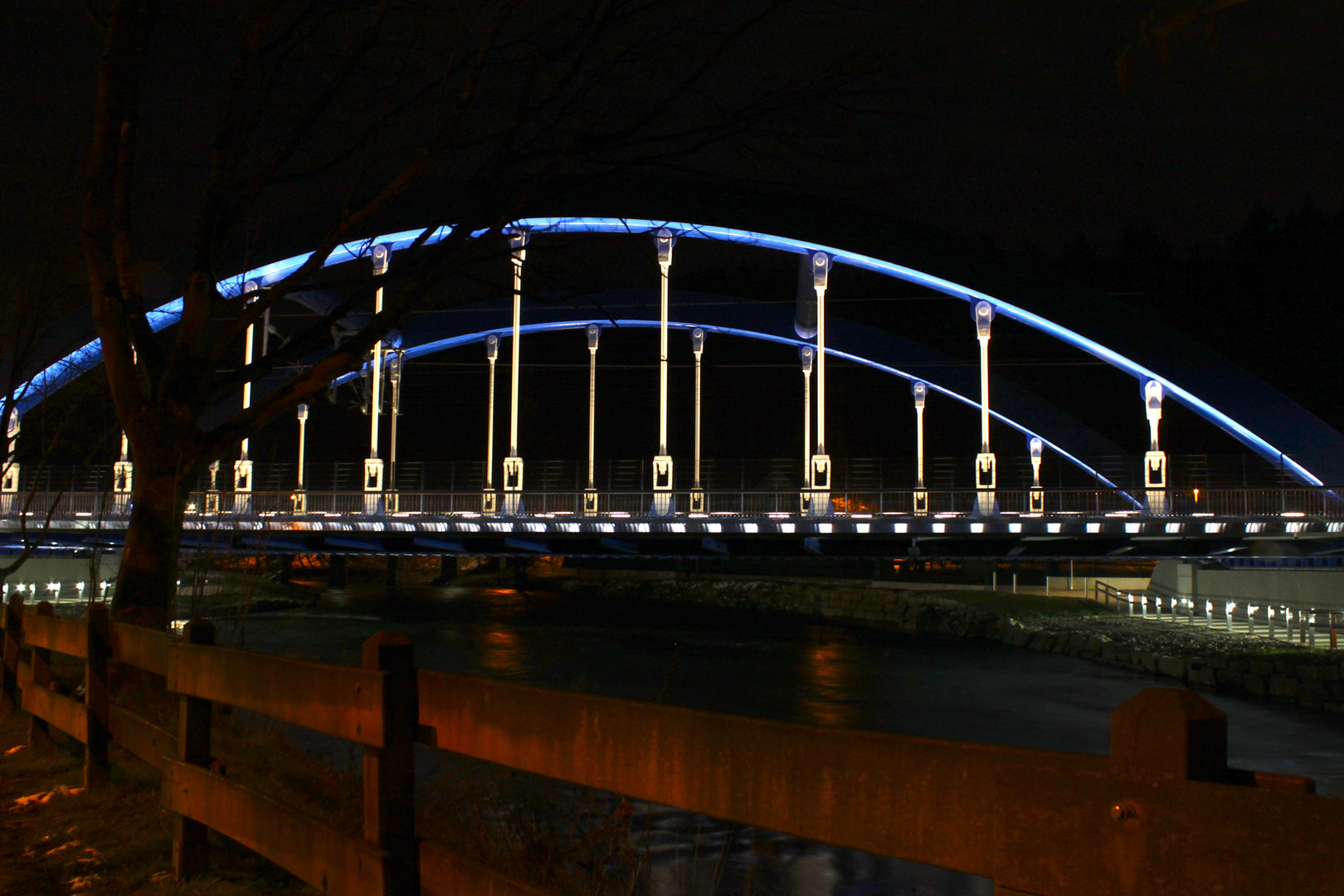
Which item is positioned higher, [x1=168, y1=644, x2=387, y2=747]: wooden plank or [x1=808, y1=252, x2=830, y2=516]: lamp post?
[x1=808, y1=252, x2=830, y2=516]: lamp post

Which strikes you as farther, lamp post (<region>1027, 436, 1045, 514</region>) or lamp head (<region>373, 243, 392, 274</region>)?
lamp head (<region>373, 243, 392, 274</region>)

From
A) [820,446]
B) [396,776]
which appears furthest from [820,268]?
[396,776]

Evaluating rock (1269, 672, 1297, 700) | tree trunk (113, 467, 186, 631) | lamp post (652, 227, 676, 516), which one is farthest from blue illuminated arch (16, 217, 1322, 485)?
tree trunk (113, 467, 186, 631)

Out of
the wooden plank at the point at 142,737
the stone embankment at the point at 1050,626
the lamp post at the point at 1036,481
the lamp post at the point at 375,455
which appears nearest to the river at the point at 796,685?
the stone embankment at the point at 1050,626

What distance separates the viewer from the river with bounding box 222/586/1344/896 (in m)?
11.3

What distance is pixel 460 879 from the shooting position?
2891 mm

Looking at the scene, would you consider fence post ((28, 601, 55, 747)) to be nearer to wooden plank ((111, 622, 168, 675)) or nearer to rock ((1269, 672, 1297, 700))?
wooden plank ((111, 622, 168, 675))

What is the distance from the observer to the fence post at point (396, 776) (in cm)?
312

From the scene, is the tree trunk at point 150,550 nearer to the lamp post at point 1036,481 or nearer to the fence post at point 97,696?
the fence post at point 97,696

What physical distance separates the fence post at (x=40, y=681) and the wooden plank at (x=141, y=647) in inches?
69.4

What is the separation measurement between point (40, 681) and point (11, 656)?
57.5 inches

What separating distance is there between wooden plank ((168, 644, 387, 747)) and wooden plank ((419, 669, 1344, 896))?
2.72ft

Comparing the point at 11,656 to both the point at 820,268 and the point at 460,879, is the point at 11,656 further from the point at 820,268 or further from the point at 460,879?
the point at 820,268

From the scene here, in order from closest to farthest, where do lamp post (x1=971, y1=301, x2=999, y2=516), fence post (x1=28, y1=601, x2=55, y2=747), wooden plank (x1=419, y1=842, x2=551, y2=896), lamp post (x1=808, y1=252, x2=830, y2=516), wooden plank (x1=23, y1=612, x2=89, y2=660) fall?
wooden plank (x1=419, y1=842, x2=551, y2=896)
wooden plank (x1=23, y1=612, x2=89, y2=660)
fence post (x1=28, y1=601, x2=55, y2=747)
lamp post (x1=971, y1=301, x2=999, y2=516)
lamp post (x1=808, y1=252, x2=830, y2=516)
